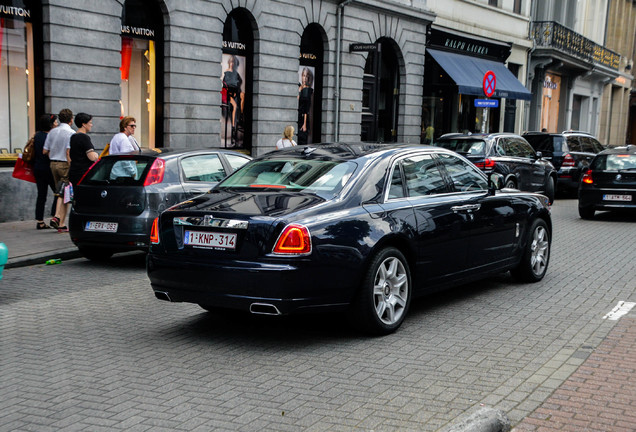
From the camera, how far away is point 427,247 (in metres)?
6.61

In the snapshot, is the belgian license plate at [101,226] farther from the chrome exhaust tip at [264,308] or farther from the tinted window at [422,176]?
the chrome exhaust tip at [264,308]

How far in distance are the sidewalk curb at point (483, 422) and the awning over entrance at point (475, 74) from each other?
73.5 feet

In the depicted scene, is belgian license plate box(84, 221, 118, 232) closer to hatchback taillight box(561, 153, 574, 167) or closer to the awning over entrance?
hatchback taillight box(561, 153, 574, 167)

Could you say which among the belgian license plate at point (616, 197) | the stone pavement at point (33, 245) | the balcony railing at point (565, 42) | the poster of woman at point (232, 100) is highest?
the balcony railing at point (565, 42)

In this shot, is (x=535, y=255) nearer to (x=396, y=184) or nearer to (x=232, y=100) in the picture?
(x=396, y=184)

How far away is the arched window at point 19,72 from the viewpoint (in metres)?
13.4

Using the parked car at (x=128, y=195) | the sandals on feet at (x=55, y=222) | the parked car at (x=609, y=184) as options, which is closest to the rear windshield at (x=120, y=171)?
the parked car at (x=128, y=195)

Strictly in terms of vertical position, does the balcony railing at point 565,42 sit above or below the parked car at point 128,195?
above

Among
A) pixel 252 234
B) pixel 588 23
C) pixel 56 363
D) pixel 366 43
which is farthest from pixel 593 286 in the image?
pixel 588 23

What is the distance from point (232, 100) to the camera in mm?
18547

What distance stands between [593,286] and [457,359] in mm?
3612

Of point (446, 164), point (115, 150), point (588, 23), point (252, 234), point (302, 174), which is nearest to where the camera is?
point (252, 234)

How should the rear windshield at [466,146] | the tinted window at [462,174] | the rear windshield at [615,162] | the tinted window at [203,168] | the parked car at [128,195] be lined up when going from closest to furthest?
the tinted window at [462,174]
the parked car at [128,195]
the tinted window at [203,168]
the rear windshield at [615,162]
the rear windshield at [466,146]

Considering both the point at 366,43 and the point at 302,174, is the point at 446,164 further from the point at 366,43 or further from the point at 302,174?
the point at 366,43
